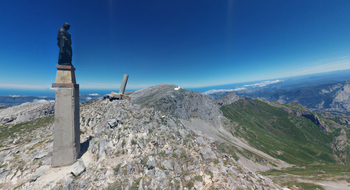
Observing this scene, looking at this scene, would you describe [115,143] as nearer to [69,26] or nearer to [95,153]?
[95,153]

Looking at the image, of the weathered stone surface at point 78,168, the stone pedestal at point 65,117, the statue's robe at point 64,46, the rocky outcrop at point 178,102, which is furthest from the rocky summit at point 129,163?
the rocky outcrop at point 178,102

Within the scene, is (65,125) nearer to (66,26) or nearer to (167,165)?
(66,26)

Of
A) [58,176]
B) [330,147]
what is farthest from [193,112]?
[330,147]

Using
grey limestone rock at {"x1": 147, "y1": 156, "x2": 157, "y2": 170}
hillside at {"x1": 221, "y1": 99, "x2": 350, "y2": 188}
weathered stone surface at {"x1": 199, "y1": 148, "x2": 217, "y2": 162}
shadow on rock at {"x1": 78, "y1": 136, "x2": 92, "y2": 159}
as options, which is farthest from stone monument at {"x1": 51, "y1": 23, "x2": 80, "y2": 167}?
hillside at {"x1": 221, "y1": 99, "x2": 350, "y2": 188}

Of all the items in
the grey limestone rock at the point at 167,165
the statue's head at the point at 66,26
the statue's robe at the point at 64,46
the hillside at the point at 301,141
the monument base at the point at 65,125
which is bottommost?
the hillside at the point at 301,141

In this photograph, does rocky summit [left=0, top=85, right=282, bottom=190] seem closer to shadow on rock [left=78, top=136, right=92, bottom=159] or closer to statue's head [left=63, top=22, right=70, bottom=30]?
shadow on rock [left=78, top=136, right=92, bottom=159]

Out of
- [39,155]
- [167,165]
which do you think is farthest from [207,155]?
[39,155]

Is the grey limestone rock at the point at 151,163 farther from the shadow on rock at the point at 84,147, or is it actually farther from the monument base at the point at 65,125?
the shadow on rock at the point at 84,147
